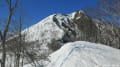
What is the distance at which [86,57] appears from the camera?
53.5ft

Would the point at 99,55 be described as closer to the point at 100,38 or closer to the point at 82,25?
the point at 100,38

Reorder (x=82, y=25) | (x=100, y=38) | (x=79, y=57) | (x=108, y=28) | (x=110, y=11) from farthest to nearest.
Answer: (x=82, y=25) < (x=100, y=38) < (x=108, y=28) < (x=110, y=11) < (x=79, y=57)

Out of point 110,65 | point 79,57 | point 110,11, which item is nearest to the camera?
point 110,65

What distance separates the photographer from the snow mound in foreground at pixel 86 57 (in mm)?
15659

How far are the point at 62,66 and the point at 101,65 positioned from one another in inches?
83.4

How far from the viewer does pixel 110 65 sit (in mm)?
15234

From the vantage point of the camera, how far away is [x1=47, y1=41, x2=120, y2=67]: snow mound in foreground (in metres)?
15.7

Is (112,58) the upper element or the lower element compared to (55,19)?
lower

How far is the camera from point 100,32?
146 ft

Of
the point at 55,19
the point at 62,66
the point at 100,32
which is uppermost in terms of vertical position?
the point at 55,19

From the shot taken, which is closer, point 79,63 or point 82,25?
point 79,63

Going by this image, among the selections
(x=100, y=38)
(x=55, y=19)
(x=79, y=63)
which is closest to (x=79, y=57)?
(x=79, y=63)

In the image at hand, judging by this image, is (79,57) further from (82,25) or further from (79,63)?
(82,25)

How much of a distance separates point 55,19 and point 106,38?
13387 centimetres
